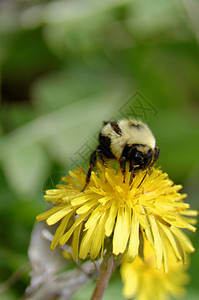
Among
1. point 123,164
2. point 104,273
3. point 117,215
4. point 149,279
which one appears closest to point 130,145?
point 123,164

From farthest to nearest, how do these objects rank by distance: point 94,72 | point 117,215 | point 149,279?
point 94,72 → point 149,279 → point 117,215

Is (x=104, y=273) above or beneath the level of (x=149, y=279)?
above

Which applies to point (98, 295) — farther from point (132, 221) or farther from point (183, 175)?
point (183, 175)

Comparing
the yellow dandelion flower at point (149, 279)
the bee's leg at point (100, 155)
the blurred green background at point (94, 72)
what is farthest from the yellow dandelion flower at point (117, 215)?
the blurred green background at point (94, 72)

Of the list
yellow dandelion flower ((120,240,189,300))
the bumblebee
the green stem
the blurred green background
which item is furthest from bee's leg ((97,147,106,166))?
the blurred green background

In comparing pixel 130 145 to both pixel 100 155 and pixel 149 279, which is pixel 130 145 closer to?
pixel 100 155

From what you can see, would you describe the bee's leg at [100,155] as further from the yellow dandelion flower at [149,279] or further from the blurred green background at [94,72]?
the blurred green background at [94,72]
